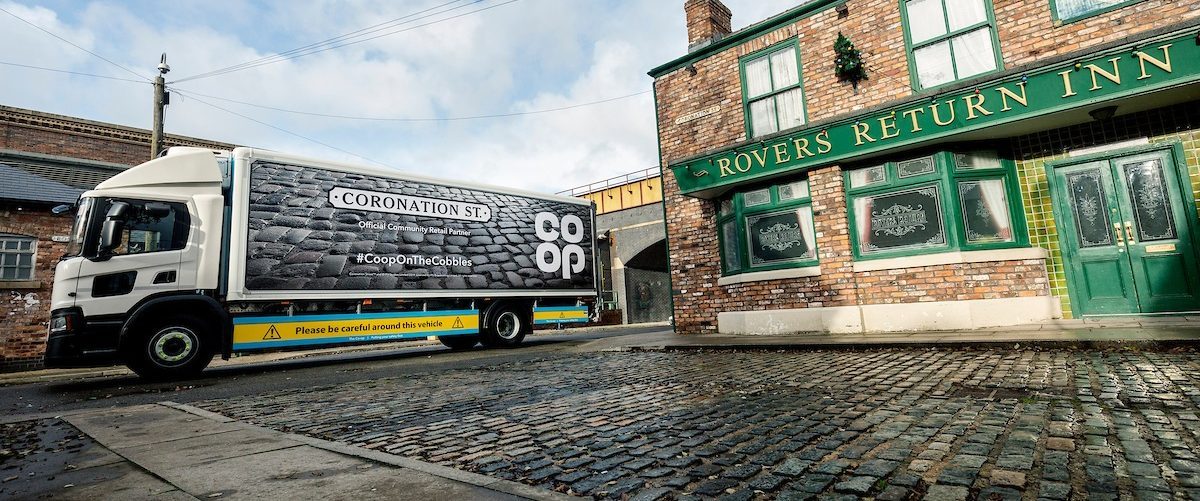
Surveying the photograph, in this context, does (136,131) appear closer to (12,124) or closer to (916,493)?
(12,124)

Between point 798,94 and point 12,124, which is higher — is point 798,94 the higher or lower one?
the lower one

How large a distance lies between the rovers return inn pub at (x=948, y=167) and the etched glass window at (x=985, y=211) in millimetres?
22

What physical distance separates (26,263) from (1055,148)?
69.1 ft

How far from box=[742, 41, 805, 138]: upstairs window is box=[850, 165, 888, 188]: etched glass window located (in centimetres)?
133

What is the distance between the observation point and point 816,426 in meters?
2.96

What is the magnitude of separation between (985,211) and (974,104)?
1641 millimetres

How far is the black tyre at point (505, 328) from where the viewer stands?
440 inches

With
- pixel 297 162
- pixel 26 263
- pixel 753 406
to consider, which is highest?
pixel 297 162

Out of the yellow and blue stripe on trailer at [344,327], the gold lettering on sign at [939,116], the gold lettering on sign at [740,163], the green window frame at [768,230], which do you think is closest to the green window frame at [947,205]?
the gold lettering on sign at [939,116]

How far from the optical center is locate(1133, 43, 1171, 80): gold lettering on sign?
654 centimetres

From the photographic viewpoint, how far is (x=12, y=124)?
17938 millimetres

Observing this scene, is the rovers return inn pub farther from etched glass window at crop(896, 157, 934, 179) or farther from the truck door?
the truck door

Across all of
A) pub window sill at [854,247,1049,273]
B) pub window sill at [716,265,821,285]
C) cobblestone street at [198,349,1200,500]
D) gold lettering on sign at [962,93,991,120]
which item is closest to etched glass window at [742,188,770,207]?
pub window sill at [716,265,821,285]

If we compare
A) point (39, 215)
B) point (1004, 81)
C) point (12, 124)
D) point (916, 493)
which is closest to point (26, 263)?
point (39, 215)
